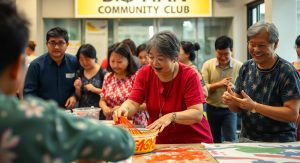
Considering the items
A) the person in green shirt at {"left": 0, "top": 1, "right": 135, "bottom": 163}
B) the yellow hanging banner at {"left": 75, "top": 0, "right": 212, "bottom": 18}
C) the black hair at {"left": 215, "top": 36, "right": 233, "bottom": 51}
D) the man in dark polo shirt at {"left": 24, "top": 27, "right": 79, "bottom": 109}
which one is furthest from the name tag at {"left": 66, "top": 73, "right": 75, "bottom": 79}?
the yellow hanging banner at {"left": 75, "top": 0, "right": 212, "bottom": 18}

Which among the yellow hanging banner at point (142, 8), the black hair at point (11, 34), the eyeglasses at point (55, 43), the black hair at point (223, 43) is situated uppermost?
the yellow hanging banner at point (142, 8)

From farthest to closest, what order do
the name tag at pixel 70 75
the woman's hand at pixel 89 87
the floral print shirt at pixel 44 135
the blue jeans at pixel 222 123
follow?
the blue jeans at pixel 222 123
the woman's hand at pixel 89 87
the name tag at pixel 70 75
the floral print shirt at pixel 44 135

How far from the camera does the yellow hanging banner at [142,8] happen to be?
7672 millimetres

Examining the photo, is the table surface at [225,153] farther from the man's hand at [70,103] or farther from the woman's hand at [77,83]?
the woman's hand at [77,83]

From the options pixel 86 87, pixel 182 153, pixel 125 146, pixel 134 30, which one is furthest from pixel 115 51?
pixel 134 30

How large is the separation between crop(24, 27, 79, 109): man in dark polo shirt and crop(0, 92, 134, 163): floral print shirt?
2427mm

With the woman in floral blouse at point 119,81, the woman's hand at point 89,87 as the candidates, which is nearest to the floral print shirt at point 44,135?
the woman in floral blouse at point 119,81

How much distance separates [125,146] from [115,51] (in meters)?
2.29

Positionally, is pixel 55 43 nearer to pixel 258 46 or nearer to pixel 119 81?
pixel 119 81

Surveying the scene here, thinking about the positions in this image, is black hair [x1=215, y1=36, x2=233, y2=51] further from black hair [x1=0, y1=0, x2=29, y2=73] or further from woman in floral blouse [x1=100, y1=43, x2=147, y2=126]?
black hair [x1=0, y1=0, x2=29, y2=73]

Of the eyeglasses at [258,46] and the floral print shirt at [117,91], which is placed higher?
the eyeglasses at [258,46]

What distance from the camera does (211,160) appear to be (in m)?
1.92

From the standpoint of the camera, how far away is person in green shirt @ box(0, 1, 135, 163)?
0.76m

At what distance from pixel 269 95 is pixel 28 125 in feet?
6.45
